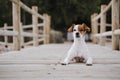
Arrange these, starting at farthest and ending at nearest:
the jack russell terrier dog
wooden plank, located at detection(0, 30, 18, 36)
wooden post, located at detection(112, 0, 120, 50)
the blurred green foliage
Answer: the blurred green foliage
wooden post, located at detection(112, 0, 120, 50)
wooden plank, located at detection(0, 30, 18, 36)
the jack russell terrier dog

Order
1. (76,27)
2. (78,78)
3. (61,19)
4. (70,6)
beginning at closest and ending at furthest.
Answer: (78,78) < (76,27) < (70,6) < (61,19)

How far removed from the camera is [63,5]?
1762 centimetres

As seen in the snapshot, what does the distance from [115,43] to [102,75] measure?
2.99 meters

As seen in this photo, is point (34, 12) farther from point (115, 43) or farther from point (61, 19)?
point (61, 19)

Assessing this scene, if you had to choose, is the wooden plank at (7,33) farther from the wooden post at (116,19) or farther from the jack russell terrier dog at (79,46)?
the wooden post at (116,19)

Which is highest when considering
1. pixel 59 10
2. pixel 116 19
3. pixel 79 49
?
pixel 59 10

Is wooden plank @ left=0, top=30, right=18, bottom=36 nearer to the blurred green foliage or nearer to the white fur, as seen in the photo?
the white fur

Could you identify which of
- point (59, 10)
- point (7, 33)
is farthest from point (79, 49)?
point (59, 10)

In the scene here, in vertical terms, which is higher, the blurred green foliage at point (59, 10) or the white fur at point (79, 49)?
the blurred green foliage at point (59, 10)

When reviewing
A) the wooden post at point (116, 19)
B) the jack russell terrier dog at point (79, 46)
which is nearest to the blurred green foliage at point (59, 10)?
the wooden post at point (116, 19)

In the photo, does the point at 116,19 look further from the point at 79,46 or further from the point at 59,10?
the point at 59,10

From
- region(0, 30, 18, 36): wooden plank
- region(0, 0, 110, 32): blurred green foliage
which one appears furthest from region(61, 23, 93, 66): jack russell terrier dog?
region(0, 0, 110, 32): blurred green foliage

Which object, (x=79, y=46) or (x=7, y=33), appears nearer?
(x=79, y=46)

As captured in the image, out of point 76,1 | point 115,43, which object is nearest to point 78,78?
point 115,43
